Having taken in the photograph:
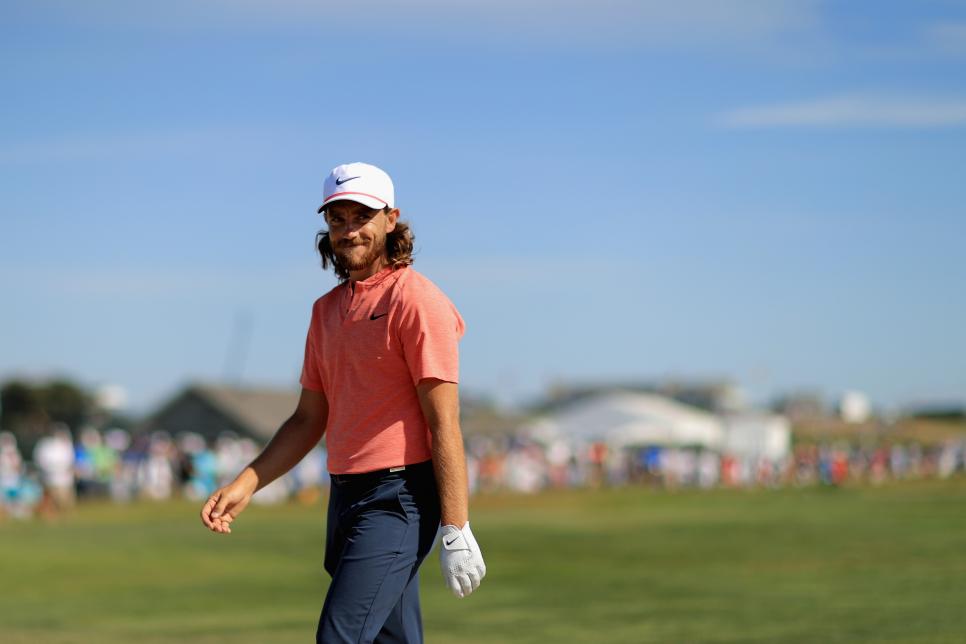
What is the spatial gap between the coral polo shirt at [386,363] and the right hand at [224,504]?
1.28 feet

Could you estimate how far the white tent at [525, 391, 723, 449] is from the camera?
3743 inches

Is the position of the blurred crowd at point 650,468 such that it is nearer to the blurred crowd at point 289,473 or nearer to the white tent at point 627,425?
the blurred crowd at point 289,473

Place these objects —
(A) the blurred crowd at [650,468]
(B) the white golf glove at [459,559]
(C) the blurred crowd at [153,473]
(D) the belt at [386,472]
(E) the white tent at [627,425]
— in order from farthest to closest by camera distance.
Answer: (E) the white tent at [627,425] → (A) the blurred crowd at [650,468] → (C) the blurred crowd at [153,473] → (D) the belt at [386,472] → (B) the white golf glove at [459,559]

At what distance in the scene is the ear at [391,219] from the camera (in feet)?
19.1

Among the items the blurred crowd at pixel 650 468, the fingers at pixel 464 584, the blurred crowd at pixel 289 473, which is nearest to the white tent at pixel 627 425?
the blurred crowd at pixel 650 468

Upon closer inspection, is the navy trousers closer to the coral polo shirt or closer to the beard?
the coral polo shirt

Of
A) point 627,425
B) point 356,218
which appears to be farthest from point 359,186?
point 627,425

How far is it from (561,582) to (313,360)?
1151cm

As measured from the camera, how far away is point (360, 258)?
18.7 ft

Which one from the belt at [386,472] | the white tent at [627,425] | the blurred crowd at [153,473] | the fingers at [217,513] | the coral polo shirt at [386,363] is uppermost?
→ the white tent at [627,425]

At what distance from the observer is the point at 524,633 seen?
12188 millimetres

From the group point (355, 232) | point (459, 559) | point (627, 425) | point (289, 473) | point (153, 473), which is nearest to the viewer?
point (459, 559)

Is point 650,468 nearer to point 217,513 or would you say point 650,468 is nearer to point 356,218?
point 217,513

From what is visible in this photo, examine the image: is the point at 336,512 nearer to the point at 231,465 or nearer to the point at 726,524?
the point at 726,524
